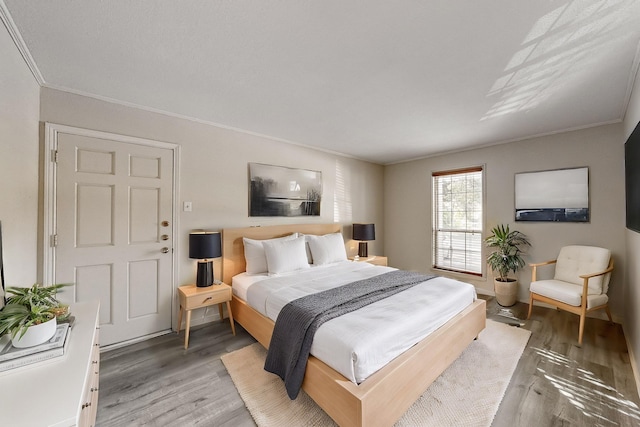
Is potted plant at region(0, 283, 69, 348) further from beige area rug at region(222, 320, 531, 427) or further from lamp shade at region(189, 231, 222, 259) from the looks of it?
lamp shade at region(189, 231, 222, 259)

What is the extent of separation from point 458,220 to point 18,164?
213 inches

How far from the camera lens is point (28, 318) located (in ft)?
3.99

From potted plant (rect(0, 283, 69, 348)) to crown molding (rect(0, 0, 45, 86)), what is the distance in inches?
61.3

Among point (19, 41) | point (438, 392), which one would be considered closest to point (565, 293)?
point (438, 392)

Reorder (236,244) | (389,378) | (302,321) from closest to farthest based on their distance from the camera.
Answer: (389,378) < (302,321) < (236,244)

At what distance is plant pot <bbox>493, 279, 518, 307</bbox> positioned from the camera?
11.9 ft

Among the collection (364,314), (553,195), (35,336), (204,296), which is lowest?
(204,296)

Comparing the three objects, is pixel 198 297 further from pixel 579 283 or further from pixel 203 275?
pixel 579 283

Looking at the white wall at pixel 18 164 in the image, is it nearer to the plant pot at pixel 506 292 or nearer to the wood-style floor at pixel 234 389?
the wood-style floor at pixel 234 389

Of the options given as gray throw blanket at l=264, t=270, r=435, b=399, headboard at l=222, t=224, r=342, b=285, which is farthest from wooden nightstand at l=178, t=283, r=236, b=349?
gray throw blanket at l=264, t=270, r=435, b=399

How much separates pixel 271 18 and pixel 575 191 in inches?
165

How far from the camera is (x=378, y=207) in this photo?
218 inches

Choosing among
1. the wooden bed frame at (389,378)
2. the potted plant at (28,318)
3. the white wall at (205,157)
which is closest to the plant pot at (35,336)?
the potted plant at (28,318)

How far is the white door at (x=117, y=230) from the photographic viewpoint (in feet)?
7.81
